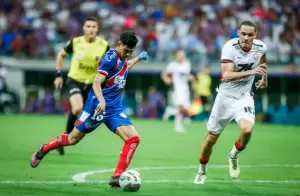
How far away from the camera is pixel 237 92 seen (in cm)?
1066

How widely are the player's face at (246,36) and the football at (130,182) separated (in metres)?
2.53

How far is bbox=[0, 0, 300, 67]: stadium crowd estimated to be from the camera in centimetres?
2936

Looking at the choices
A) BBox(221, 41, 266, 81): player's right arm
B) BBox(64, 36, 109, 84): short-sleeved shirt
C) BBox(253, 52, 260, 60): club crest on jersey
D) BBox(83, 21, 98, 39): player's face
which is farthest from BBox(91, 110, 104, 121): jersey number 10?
BBox(83, 21, 98, 39): player's face

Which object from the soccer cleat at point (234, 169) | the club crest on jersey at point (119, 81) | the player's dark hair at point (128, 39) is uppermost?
the player's dark hair at point (128, 39)

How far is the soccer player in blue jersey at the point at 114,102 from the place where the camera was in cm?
984

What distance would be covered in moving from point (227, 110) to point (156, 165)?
2.89m

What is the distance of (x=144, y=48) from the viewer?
3022cm

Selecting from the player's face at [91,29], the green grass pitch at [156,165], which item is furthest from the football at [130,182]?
the player's face at [91,29]

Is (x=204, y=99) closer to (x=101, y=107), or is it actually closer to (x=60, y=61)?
(x=60, y=61)

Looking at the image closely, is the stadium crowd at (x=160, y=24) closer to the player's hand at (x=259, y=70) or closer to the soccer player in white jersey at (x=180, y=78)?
the soccer player in white jersey at (x=180, y=78)

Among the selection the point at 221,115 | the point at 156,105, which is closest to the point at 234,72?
A: the point at 221,115

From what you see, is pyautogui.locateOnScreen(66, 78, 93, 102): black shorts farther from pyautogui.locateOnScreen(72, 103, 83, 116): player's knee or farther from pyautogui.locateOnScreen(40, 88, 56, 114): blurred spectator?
pyautogui.locateOnScreen(40, 88, 56, 114): blurred spectator

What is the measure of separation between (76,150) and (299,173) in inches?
228

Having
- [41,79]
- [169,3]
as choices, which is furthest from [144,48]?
[41,79]
